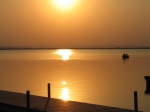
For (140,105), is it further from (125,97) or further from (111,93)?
(111,93)

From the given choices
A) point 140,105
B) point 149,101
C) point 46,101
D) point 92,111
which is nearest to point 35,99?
point 46,101

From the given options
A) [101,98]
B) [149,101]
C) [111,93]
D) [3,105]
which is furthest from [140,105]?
[3,105]

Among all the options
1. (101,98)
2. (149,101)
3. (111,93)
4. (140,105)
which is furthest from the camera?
(111,93)

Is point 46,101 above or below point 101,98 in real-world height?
below

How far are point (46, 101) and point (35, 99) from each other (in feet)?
2.99

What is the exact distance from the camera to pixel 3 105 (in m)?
19.1

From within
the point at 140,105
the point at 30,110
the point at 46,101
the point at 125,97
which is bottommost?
the point at 30,110

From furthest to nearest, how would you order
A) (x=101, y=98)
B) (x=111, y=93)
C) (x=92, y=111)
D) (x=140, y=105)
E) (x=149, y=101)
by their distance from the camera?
(x=111, y=93) → (x=101, y=98) → (x=149, y=101) → (x=140, y=105) → (x=92, y=111)

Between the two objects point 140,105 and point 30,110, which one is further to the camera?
point 140,105

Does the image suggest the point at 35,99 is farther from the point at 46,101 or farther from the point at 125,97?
the point at 125,97

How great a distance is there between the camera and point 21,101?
1994 cm

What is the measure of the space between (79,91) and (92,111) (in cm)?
2210

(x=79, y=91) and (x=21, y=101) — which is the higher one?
(x=79, y=91)

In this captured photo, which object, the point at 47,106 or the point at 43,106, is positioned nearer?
the point at 43,106
